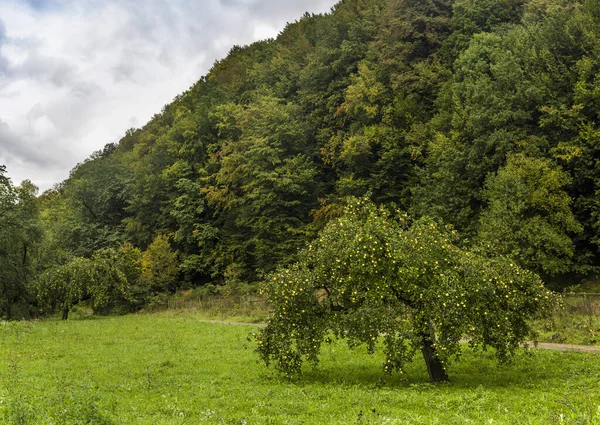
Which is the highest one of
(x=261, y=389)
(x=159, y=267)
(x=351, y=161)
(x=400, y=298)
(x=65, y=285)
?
(x=351, y=161)

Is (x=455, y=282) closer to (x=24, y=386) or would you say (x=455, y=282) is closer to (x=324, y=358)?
(x=324, y=358)

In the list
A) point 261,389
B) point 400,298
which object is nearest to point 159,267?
point 261,389

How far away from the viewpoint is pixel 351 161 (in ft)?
153

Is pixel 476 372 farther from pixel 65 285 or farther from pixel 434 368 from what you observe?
pixel 65 285

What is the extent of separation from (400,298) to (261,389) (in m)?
5.21

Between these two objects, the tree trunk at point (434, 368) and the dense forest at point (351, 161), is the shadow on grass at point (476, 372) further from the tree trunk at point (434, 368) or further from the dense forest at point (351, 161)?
the dense forest at point (351, 161)

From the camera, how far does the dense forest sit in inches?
1294

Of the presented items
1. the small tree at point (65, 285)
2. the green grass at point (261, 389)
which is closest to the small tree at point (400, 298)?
the green grass at point (261, 389)

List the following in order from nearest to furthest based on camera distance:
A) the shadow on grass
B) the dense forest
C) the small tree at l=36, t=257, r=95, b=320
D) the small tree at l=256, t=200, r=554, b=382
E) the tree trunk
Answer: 1. the small tree at l=256, t=200, r=554, b=382
2. the shadow on grass
3. the tree trunk
4. the dense forest
5. the small tree at l=36, t=257, r=95, b=320

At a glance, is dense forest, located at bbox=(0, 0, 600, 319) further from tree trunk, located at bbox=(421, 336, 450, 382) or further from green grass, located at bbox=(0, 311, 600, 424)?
green grass, located at bbox=(0, 311, 600, 424)

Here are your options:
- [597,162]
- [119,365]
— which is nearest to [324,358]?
[119,365]

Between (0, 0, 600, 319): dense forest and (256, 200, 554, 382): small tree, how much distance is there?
7.38 ft

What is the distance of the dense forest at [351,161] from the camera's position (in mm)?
32875

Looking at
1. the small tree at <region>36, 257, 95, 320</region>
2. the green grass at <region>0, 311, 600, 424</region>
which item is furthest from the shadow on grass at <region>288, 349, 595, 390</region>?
the small tree at <region>36, 257, 95, 320</region>
